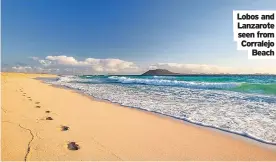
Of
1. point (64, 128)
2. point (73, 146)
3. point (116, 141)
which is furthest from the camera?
point (64, 128)

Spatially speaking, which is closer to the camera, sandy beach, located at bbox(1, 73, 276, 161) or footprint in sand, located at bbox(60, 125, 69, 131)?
sandy beach, located at bbox(1, 73, 276, 161)

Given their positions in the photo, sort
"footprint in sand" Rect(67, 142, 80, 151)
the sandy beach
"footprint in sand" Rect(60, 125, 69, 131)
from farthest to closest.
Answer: "footprint in sand" Rect(60, 125, 69, 131) → "footprint in sand" Rect(67, 142, 80, 151) → the sandy beach

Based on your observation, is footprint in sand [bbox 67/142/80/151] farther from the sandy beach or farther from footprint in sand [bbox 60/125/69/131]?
footprint in sand [bbox 60/125/69/131]

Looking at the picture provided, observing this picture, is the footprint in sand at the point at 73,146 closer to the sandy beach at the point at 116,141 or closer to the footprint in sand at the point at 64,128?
the sandy beach at the point at 116,141

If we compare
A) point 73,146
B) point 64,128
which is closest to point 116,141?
point 73,146

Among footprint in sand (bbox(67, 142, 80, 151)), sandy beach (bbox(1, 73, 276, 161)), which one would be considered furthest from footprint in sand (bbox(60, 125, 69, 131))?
footprint in sand (bbox(67, 142, 80, 151))

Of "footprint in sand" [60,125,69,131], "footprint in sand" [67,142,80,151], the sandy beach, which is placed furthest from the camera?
"footprint in sand" [60,125,69,131]

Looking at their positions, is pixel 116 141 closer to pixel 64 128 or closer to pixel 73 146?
pixel 73 146

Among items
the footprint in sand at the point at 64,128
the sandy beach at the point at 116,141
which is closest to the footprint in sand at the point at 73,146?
the sandy beach at the point at 116,141

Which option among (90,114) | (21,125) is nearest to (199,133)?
(90,114)

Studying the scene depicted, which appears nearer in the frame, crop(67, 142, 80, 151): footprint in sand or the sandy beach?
the sandy beach

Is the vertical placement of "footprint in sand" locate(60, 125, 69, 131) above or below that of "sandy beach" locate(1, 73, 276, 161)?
above

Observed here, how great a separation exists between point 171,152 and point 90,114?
3248 millimetres

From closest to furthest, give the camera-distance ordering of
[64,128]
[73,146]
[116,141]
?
[73,146] → [116,141] → [64,128]
